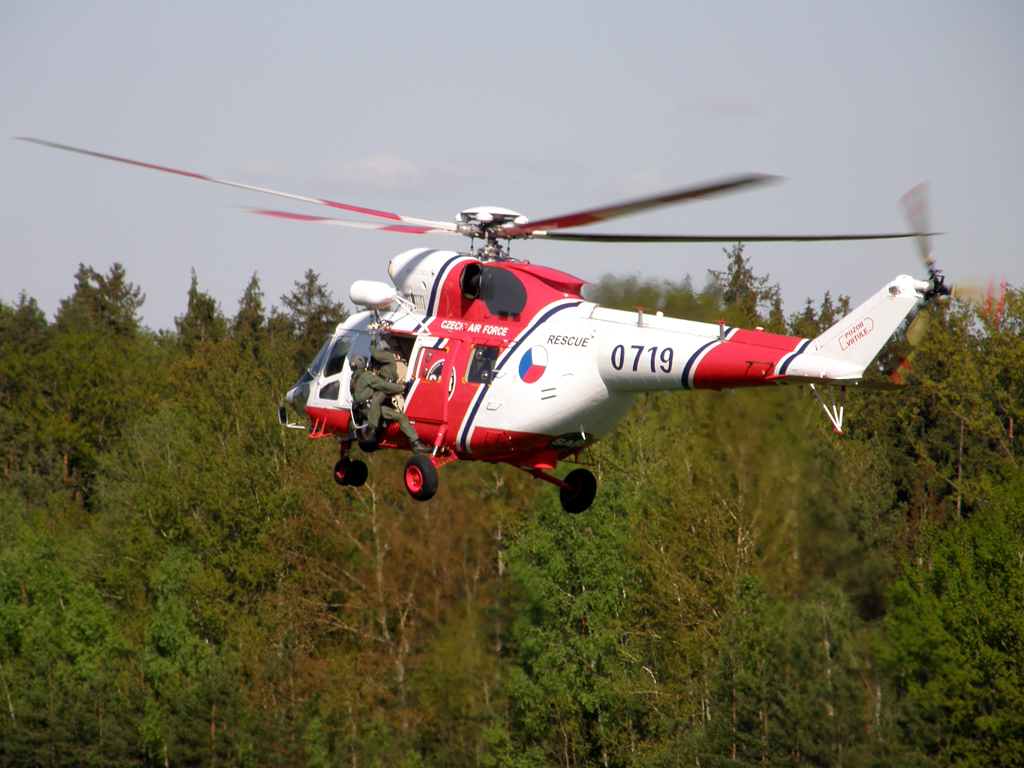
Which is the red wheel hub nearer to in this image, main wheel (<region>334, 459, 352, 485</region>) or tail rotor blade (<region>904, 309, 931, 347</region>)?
main wheel (<region>334, 459, 352, 485</region>)

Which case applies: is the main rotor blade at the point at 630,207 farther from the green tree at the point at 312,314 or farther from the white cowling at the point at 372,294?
the green tree at the point at 312,314

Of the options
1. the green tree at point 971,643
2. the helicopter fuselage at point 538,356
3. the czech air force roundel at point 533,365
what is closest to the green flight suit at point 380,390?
the helicopter fuselage at point 538,356

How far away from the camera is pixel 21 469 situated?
70938mm

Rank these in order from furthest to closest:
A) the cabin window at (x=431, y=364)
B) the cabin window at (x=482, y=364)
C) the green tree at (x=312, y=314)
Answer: the green tree at (x=312, y=314) → the cabin window at (x=431, y=364) → the cabin window at (x=482, y=364)

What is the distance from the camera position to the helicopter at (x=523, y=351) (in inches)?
497

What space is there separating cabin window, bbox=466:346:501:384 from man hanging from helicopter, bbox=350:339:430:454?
1100 mm

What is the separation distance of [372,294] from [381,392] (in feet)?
4.28

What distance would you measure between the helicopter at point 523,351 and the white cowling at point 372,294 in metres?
0.02

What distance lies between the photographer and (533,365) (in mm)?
14344

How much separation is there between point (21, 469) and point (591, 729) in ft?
155

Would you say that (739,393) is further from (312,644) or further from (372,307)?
(312,644)

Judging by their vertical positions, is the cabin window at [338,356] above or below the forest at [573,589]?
above

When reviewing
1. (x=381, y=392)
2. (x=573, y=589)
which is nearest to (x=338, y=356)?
(x=381, y=392)

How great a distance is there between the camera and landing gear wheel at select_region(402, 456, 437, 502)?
49.6 feet
